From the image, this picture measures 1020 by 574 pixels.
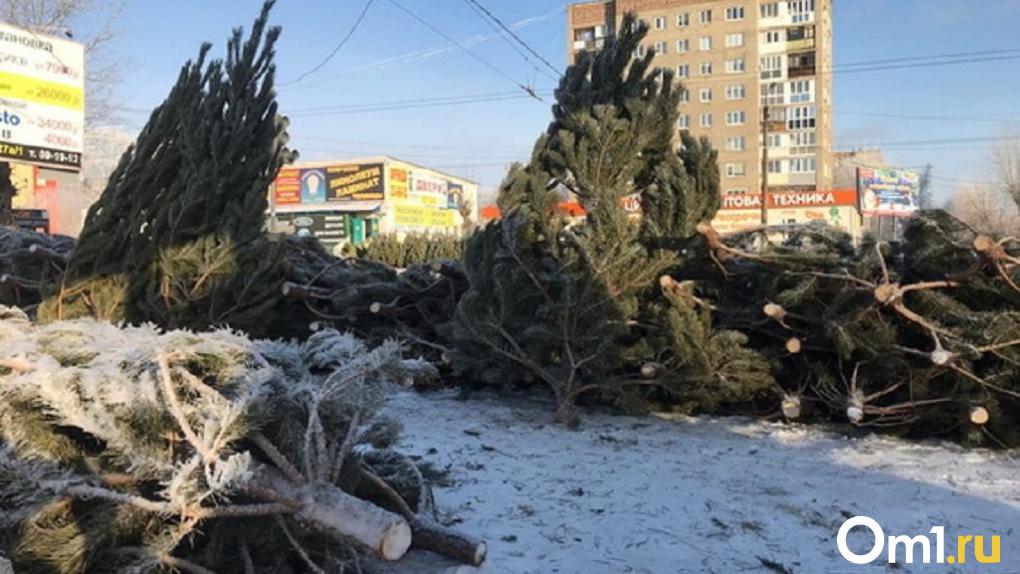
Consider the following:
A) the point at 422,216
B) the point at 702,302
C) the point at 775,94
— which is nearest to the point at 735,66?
the point at 775,94

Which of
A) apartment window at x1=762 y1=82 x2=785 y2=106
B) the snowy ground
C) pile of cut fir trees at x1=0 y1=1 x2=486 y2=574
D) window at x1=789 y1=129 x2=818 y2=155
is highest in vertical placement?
apartment window at x1=762 y1=82 x2=785 y2=106

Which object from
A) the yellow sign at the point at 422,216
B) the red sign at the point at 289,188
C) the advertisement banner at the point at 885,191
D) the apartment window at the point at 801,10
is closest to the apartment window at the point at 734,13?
the apartment window at the point at 801,10

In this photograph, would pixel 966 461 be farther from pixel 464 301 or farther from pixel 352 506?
pixel 352 506

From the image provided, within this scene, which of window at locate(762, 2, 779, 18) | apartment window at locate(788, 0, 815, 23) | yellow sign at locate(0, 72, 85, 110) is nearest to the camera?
yellow sign at locate(0, 72, 85, 110)

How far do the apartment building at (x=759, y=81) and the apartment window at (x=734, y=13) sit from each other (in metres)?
0.10

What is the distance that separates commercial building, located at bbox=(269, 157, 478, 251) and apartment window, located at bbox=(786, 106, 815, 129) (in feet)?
130

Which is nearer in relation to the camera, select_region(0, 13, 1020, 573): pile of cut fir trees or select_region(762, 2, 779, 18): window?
select_region(0, 13, 1020, 573): pile of cut fir trees

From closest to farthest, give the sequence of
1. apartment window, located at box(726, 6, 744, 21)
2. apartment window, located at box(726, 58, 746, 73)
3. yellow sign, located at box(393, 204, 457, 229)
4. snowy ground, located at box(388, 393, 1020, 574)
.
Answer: snowy ground, located at box(388, 393, 1020, 574) → yellow sign, located at box(393, 204, 457, 229) → apartment window, located at box(726, 6, 744, 21) → apartment window, located at box(726, 58, 746, 73)

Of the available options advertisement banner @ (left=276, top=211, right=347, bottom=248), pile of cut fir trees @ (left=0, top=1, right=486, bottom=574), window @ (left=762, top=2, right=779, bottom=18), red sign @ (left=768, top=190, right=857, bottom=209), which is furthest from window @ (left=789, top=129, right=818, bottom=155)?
pile of cut fir trees @ (left=0, top=1, right=486, bottom=574)

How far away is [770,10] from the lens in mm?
77000

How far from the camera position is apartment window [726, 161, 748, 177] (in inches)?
3103

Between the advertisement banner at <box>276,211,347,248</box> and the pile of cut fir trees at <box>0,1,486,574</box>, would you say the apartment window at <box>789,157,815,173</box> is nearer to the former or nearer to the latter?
the advertisement banner at <box>276,211,347,248</box>

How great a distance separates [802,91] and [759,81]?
168 inches

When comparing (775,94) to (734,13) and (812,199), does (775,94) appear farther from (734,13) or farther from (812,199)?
(812,199)
